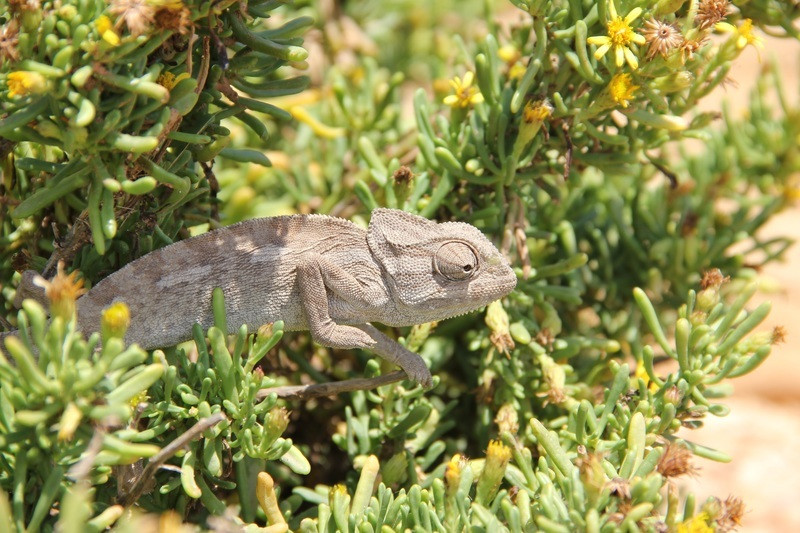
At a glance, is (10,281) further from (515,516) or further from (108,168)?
(515,516)

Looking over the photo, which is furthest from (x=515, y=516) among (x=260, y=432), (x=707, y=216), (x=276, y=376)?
(x=707, y=216)

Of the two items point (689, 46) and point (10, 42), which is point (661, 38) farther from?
point (10, 42)

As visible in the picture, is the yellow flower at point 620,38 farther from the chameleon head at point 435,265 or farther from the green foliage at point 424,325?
the chameleon head at point 435,265

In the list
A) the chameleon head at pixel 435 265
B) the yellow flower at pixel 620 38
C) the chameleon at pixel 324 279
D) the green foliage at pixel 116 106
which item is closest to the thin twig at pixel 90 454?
the green foliage at pixel 116 106

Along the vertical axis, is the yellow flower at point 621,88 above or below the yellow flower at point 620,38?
below

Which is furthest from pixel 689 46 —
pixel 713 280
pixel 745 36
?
pixel 713 280
